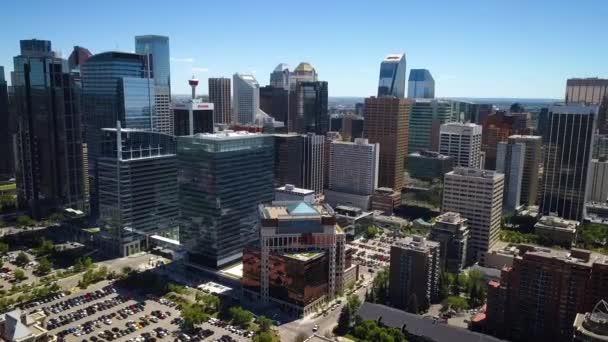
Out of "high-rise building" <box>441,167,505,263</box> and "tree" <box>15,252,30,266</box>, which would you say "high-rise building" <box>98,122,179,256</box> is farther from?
"high-rise building" <box>441,167,505,263</box>

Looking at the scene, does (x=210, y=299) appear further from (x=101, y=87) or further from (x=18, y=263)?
(x=101, y=87)

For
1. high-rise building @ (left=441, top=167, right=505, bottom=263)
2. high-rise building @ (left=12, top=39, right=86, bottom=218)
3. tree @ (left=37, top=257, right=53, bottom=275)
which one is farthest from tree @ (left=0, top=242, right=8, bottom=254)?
high-rise building @ (left=441, top=167, right=505, bottom=263)

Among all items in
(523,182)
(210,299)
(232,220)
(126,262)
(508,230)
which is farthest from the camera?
(523,182)

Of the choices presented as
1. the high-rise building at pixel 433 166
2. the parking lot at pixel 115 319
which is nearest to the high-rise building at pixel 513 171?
the high-rise building at pixel 433 166

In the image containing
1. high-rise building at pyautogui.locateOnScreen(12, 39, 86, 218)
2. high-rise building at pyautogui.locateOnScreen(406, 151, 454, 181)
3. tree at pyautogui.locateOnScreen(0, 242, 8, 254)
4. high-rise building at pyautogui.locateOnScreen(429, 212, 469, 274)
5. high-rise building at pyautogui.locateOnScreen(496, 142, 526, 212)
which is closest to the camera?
high-rise building at pyautogui.locateOnScreen(429, 212, 469, 274)

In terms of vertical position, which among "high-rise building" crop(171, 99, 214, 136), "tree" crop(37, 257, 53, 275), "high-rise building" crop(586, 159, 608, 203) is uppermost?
"high-rise building" crop(171, 99, 214, 136)

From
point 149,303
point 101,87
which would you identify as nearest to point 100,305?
point 149,303

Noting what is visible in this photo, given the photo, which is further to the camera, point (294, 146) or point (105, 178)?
point (294, 146)
